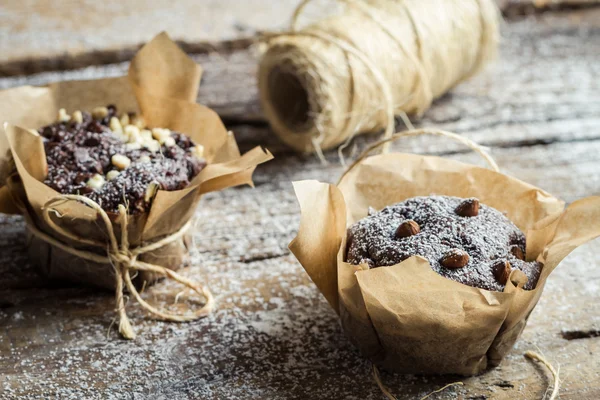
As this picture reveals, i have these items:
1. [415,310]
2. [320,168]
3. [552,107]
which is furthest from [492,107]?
[415,310]

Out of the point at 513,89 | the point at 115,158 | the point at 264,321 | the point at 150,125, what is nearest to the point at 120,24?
the point at 150,125

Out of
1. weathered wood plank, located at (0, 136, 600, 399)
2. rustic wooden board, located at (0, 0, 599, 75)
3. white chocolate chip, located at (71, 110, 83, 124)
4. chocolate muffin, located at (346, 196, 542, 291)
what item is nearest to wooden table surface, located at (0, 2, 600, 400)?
weathered wood plank, located at (0, 136, 600, 399)

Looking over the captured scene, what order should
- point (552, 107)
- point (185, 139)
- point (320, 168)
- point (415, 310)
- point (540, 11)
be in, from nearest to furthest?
1. point (415, 310)
2. point (185, 139)
3. point (320, 168)
4. point (552, 107)
5. point (540, 11)

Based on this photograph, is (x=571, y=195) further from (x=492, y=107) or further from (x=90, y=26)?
(x=90, y=26)

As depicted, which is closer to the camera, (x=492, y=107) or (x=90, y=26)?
(x=492, y=107)

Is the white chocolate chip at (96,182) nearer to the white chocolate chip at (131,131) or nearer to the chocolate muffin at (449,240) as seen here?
the white chocolate chip at (131,131)
